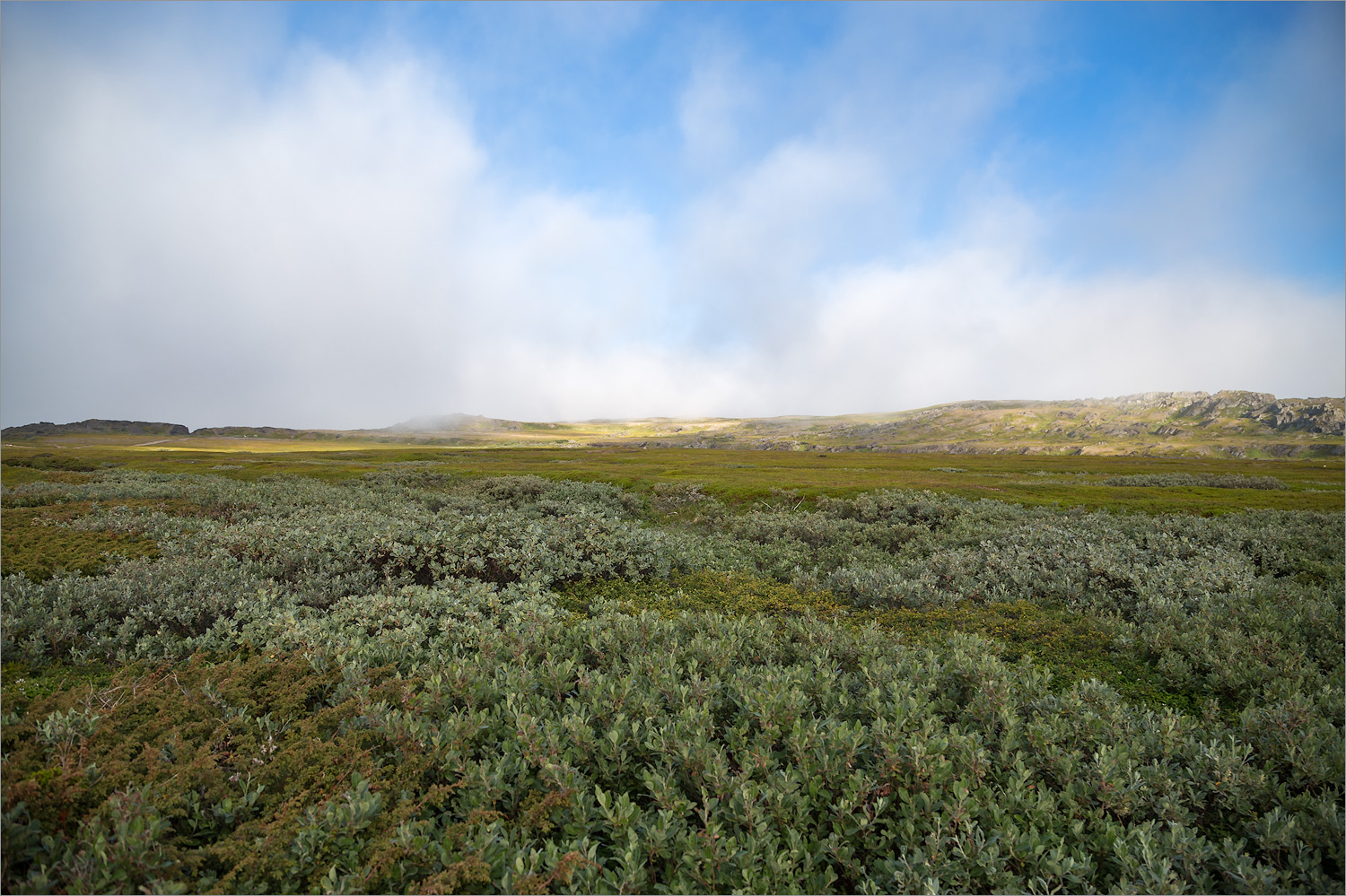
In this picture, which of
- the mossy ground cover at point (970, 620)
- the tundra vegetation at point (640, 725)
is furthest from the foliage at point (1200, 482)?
the mossy ground cover at point (970, 620)

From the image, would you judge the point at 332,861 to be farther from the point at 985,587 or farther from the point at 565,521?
the point at 985,587

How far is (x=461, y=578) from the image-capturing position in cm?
1190

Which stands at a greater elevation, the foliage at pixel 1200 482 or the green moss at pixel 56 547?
the green moss at pixel 56 547

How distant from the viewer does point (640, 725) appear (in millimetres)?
5859

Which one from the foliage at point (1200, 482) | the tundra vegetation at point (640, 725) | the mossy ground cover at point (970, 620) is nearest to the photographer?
the tundra vegetation at point (640, 725)

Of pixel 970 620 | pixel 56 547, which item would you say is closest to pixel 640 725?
pixel 970 620

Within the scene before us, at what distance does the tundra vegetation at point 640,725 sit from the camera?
433 centimetres

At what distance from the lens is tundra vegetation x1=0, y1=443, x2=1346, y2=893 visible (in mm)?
4332

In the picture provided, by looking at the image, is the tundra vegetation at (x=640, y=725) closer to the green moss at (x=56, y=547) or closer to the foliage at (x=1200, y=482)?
the green moss at (x=56, y=547)

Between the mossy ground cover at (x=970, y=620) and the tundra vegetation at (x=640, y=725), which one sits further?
the mossy ground cover at (x=970, y=620)

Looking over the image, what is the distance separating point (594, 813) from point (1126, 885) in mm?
4399

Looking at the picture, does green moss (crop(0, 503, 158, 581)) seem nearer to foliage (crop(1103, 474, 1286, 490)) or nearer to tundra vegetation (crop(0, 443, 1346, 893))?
tundra vegetation (crop(0, 443, 1346, 893))

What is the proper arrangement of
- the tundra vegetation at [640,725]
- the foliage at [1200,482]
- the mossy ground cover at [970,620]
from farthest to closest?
1. the foliage at [1200,482]
2. the mossy ground cover at [970,620]
3. the tundra vegetation at [640,725]

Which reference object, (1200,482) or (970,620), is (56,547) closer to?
(970,620)
